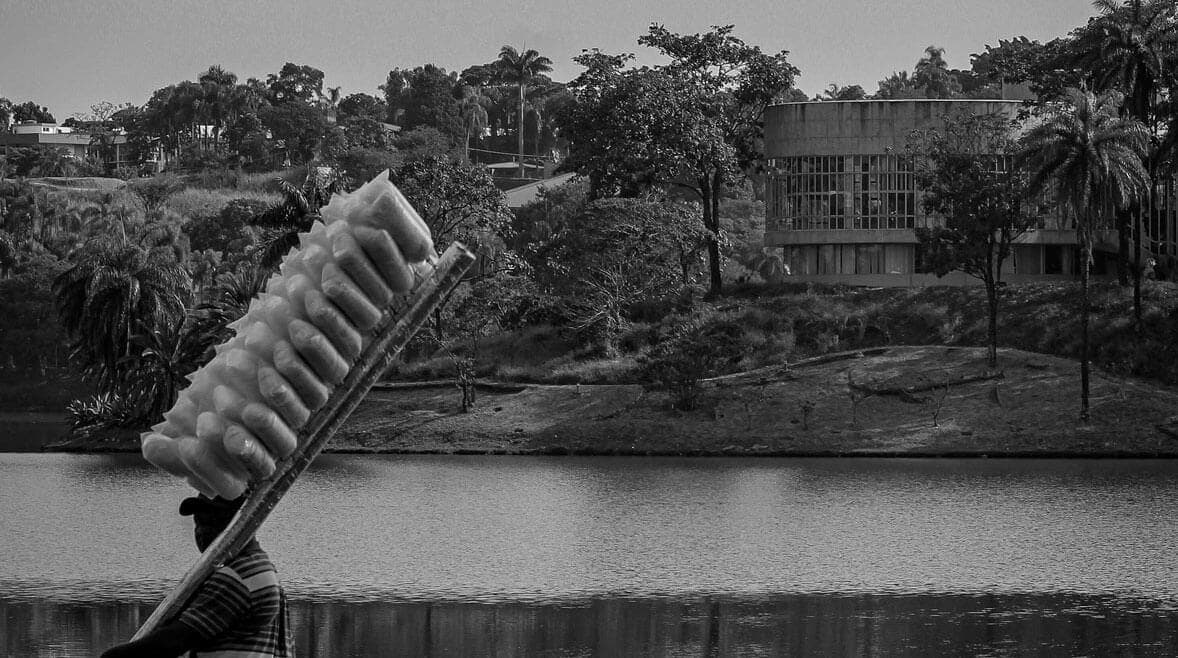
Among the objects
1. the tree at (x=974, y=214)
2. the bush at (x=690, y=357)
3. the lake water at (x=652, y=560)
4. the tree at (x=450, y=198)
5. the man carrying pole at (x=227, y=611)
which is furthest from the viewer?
the tree at (x=450, y=198)

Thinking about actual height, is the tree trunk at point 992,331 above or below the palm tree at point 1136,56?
below

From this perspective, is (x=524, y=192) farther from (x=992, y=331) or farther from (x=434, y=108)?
(x=992, y=331)

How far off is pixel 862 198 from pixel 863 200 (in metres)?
0.13

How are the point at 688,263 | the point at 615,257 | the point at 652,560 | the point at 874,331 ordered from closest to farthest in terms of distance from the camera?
the point at 652,560, the point at 874,331, the point at 615,257, the point at 688,263

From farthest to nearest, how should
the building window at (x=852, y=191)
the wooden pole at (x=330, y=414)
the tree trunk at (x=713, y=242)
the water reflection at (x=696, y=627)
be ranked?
the building window at (x=852, y=191), the tree trunk at (x=713, y=242), the water reflection at (x=696, y=627), the wooden pole at (x=330, y=414)

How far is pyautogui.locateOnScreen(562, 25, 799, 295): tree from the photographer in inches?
3034

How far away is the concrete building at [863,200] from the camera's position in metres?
83.2

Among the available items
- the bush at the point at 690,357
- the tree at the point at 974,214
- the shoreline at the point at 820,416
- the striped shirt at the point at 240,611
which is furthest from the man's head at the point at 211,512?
the tree at the point at 974,214

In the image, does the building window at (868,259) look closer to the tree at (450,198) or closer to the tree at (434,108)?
the tree at (450,198)

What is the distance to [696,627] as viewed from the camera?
22.8m

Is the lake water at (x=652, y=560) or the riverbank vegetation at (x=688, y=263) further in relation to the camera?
the riverbank vegetation at (x=688, y=263)

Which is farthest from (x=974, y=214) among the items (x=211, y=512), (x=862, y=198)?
(x=211, y=512)

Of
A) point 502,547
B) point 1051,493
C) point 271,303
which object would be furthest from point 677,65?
point 271,303

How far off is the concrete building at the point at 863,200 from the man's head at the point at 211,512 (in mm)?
76782
